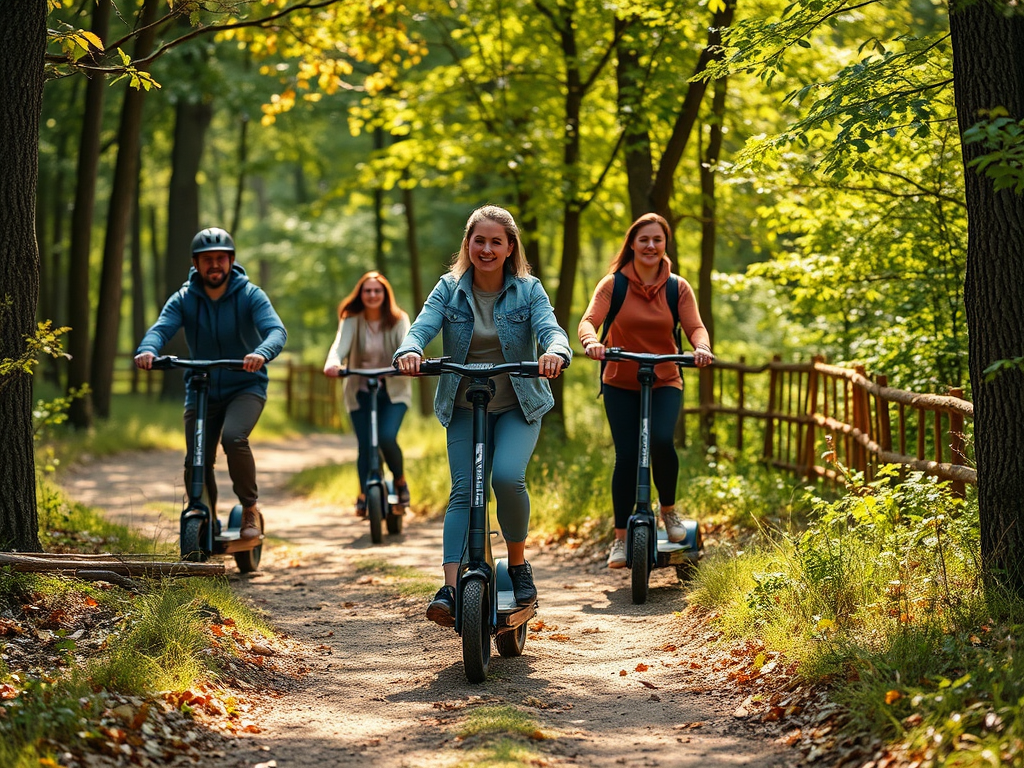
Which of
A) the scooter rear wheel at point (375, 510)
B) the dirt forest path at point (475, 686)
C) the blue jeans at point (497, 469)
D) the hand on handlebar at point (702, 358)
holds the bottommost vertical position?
the dirt forest path at point (475, 686)

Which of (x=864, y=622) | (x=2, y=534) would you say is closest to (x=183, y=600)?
(x=2, y=534)

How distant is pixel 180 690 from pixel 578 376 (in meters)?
21.6

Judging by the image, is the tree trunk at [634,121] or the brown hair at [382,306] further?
the tree trunk at [634,121]

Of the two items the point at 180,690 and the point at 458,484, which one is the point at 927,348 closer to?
the point at 458,484

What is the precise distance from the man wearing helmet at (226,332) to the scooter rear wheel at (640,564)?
9.16 feet

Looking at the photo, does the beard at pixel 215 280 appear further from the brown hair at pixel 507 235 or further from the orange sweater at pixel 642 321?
Answer: the brown hair at pixel 507 235

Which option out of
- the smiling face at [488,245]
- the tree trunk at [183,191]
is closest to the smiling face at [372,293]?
the smiling face at [488,245]

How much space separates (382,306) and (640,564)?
455cm

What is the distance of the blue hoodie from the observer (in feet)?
25.7

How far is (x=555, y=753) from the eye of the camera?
432 centimetres

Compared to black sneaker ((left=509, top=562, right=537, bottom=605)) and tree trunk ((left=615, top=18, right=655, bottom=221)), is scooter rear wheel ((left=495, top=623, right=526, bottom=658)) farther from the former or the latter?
tree trunk ((left=615, top=18, right=655, bottom=221))

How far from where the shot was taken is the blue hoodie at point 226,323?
7.84 meters

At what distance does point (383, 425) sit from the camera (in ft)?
34.3

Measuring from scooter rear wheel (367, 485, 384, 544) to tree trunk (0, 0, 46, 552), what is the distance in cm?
427
